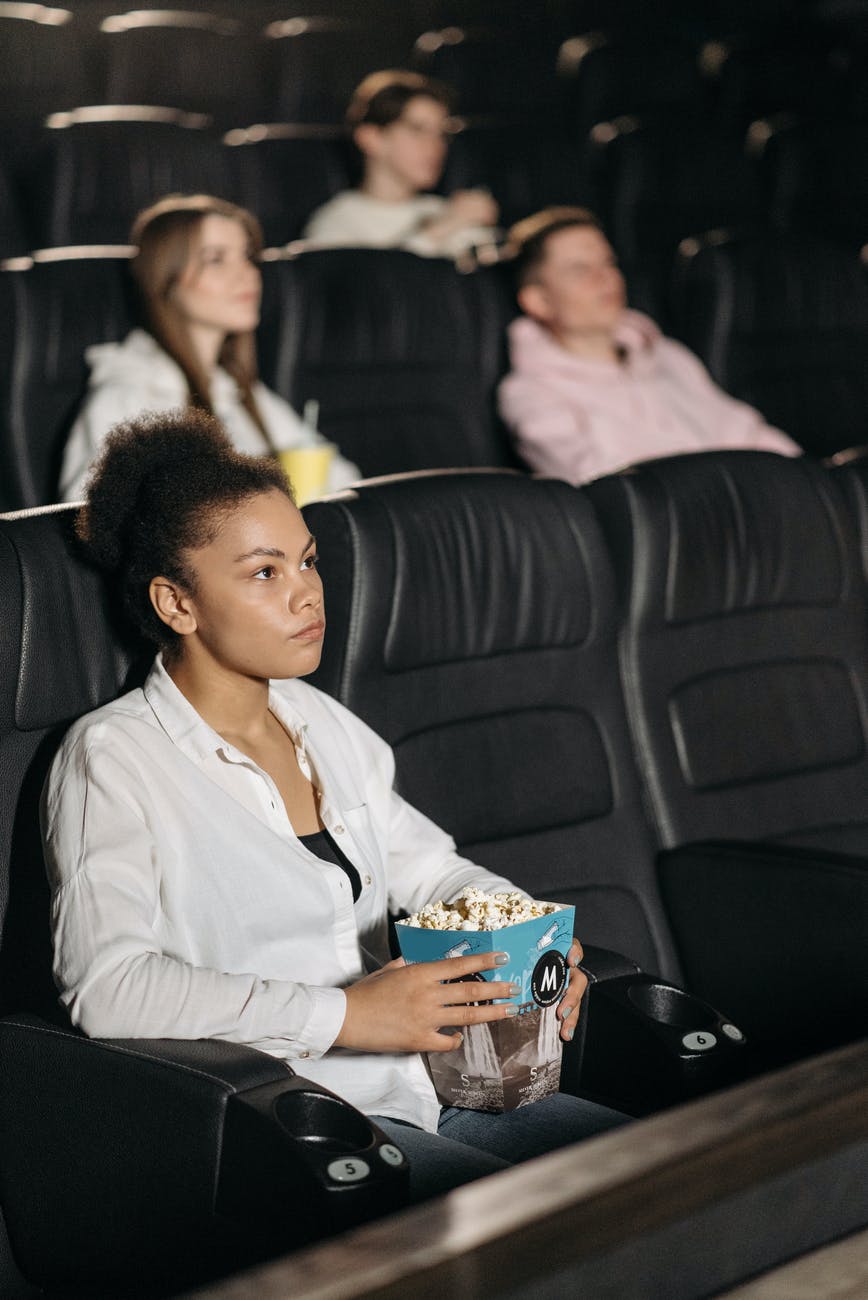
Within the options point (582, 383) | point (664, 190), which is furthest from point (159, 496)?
point (664, 190)

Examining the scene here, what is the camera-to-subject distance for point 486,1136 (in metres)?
1.53

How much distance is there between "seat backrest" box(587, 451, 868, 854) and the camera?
2.16 metres

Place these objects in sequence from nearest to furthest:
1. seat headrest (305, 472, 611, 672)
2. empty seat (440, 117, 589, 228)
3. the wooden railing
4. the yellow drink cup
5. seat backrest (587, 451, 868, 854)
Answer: the wooden railing
seat headrest (305, 472, 611, 672)
seat backrest (587, 451, 868, 854)
the yellow drink cup
empty seat (440, 117, 589, 228)

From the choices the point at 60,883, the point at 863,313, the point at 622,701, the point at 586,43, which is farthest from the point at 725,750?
the point at 586,43

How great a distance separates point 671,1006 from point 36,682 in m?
0.73

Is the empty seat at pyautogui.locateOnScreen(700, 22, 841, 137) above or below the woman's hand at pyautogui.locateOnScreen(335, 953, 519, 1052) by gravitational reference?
above

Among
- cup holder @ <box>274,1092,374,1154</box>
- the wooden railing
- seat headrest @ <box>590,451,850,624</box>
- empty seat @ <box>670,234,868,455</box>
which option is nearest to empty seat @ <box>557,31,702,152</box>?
empty seat @ <box>670,234,868,455</box>

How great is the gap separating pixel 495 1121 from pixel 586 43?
15.5 ft

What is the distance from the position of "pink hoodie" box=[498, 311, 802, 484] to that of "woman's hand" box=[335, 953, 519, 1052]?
206 cm

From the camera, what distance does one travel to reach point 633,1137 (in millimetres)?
833

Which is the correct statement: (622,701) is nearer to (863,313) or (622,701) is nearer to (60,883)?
(60,883)

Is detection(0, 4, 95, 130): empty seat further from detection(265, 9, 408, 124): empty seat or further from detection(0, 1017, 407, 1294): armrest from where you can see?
detection(0, 1017, 407, 1294): armrest

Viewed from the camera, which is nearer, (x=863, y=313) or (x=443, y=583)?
(x=443, y=583)

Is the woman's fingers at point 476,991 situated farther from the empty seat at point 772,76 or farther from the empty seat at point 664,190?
the empty seat at point 772,76
